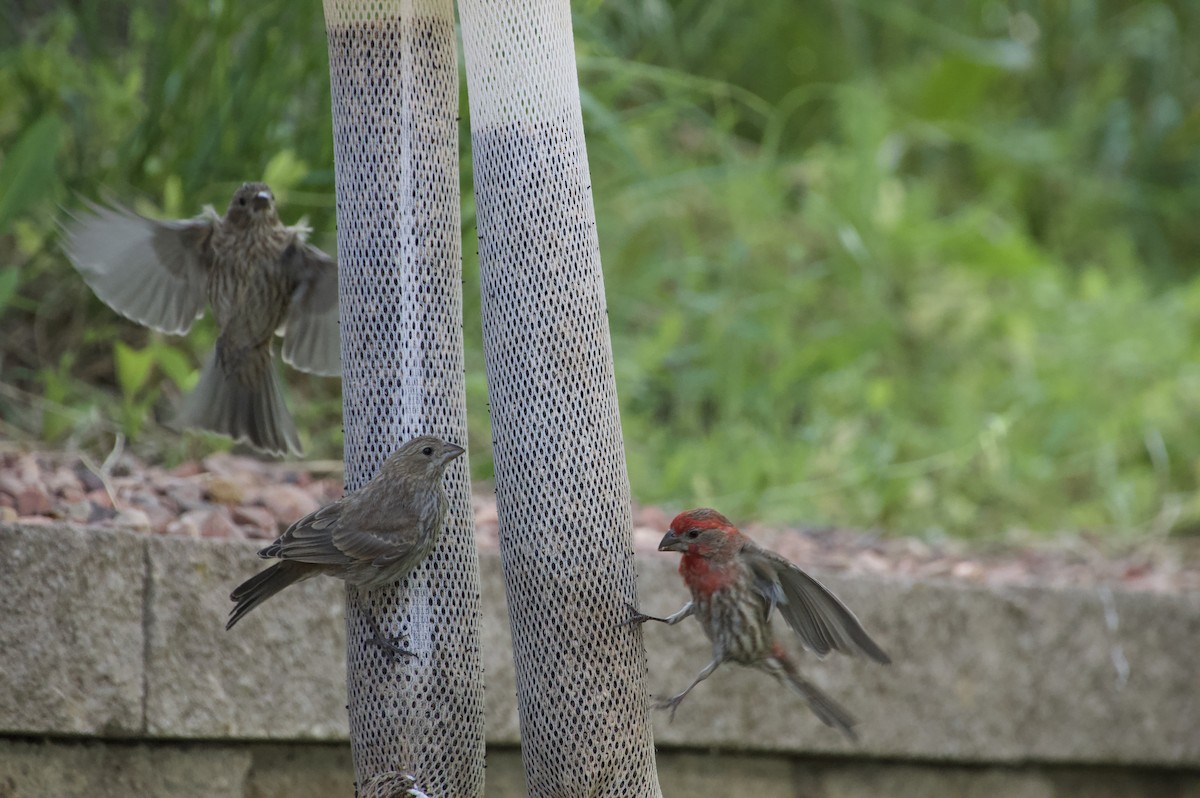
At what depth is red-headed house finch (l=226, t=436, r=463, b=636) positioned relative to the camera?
8.75 ft

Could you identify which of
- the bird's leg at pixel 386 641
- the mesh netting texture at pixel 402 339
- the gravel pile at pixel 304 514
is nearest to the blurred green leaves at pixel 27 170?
the gravel pile at pixel 304 514

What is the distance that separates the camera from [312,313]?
11.9 feet

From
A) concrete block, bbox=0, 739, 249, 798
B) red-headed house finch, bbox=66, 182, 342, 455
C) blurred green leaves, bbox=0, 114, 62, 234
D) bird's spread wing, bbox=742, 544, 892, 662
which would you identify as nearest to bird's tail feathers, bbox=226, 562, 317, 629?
concrete block, bbox=0, 739, 249, 798

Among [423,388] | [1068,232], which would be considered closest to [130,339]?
[423,388]

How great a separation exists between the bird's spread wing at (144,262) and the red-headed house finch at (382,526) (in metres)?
1.21

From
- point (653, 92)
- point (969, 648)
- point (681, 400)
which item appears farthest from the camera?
point (653, 92)

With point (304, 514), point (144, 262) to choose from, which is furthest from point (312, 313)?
point (304, 514)

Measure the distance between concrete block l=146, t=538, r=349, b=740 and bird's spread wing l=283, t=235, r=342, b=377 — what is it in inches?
19.4

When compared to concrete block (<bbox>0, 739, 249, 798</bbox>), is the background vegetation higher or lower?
higher

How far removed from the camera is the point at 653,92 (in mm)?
7504

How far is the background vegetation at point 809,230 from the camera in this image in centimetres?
482

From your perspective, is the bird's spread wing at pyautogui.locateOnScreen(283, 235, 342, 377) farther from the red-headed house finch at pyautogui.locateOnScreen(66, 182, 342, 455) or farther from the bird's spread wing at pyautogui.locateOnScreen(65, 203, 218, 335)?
the bird's spread wing at pyautogui.locateOnScreen(65, 203, 218, 335)

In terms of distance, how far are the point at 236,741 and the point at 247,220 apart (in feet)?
4.19

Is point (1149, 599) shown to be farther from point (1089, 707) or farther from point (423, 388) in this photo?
point (423, 388)
